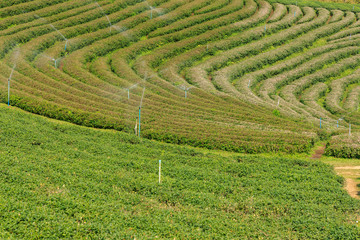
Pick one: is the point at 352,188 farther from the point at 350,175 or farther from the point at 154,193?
the point at 154,193

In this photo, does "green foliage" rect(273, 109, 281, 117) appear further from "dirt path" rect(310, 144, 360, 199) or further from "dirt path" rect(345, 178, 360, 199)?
"dirt path" rect(345, 178, 360, 199)

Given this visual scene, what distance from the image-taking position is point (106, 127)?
32.0 meters

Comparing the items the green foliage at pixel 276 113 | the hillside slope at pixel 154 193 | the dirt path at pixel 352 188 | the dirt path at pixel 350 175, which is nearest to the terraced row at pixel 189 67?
the green foliage at pixel 276 113

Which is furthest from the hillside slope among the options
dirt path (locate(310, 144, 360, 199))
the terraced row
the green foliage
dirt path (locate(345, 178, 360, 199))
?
the green foliage

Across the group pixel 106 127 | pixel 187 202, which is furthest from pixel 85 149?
pixel 187 202

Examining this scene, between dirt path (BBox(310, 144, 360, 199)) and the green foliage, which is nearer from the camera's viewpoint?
dirt path (BBox(310, 144, 360, 199))

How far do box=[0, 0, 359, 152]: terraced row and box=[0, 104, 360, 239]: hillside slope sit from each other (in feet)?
18.4

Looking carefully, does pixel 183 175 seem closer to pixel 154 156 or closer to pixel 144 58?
pixel 154 156

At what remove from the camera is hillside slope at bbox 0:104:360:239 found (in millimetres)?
15734

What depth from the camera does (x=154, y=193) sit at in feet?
63.9

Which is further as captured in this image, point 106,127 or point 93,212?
point 106,127

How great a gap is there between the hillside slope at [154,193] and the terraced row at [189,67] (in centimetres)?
560

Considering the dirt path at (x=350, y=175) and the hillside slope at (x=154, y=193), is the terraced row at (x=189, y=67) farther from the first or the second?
the hillside slope at (x=154, y=193)

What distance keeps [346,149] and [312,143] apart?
2.57 meters
